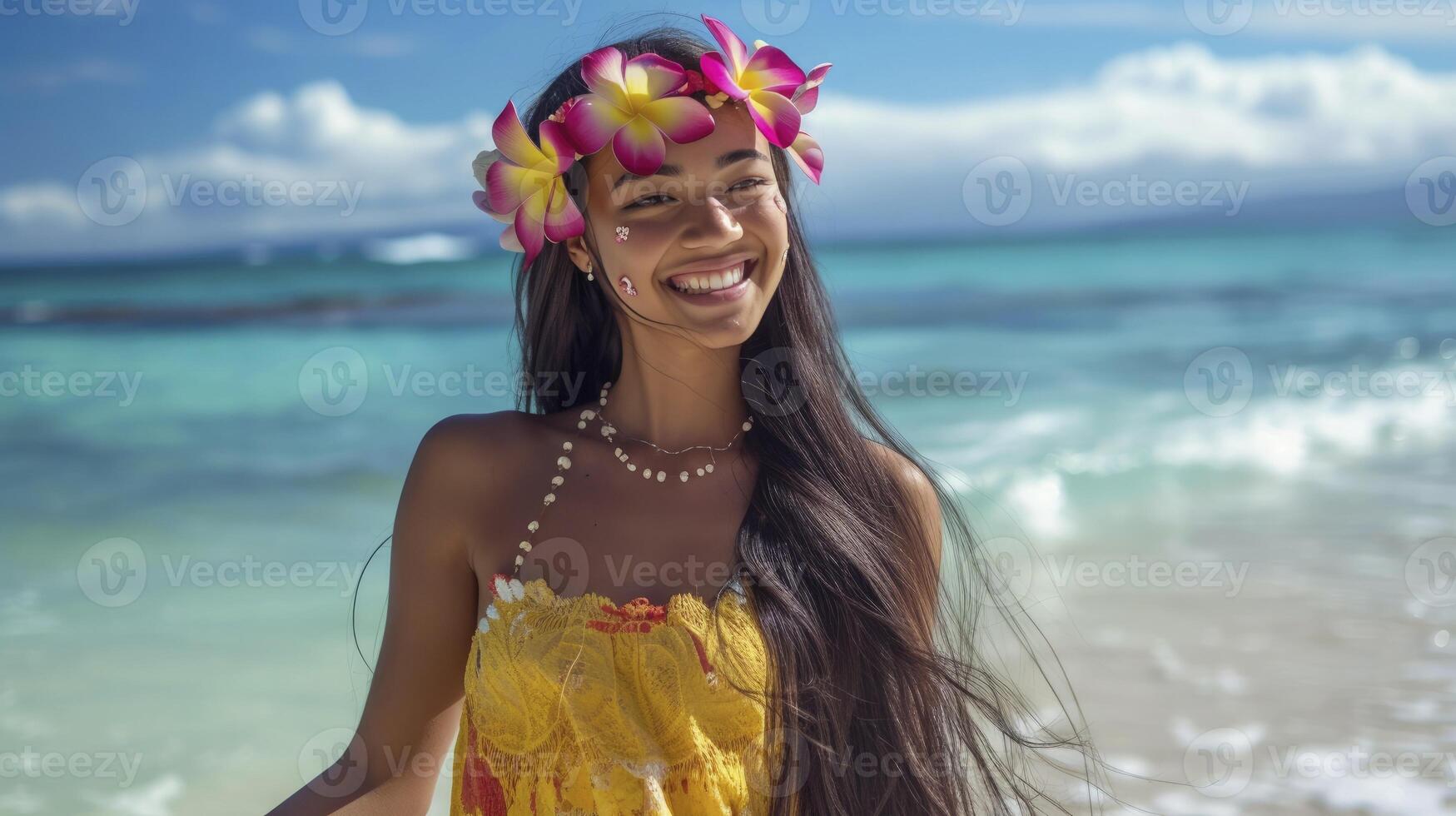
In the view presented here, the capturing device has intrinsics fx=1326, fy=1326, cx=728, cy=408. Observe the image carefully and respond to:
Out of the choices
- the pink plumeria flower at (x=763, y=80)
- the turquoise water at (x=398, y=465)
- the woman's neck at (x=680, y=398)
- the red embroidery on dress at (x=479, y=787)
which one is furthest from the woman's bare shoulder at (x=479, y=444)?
the turquoise water at (x=398, y=465)

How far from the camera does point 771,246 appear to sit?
6.92ft

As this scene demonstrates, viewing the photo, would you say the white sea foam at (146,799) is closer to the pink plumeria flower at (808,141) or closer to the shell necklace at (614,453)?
the shell necklace at (614,453)

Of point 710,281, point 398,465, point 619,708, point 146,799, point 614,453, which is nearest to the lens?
point 619,708

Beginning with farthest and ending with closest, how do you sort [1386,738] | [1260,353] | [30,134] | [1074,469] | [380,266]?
[380,266]
[1260,353]
[30,134]
[1074,469]
[1386,738]

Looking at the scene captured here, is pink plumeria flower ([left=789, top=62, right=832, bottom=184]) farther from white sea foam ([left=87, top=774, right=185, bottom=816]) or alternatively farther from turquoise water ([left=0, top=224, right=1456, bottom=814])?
white sea foam ([left=87, top=774, right=185, bottom=816])

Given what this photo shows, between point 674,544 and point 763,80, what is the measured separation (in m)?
0.76

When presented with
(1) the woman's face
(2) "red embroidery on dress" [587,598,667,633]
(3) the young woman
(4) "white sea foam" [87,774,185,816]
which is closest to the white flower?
(3) the young woman

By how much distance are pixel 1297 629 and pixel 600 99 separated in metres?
3.99

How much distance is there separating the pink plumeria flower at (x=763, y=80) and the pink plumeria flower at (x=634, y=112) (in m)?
0.08

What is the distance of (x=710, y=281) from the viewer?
2086mm

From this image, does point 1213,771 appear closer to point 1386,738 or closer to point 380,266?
point 1386,738

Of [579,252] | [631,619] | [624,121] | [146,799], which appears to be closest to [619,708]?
[631,619]

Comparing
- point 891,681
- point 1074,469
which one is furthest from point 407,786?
point 1074,469

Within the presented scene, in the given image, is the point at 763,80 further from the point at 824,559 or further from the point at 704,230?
the point at 824,559
